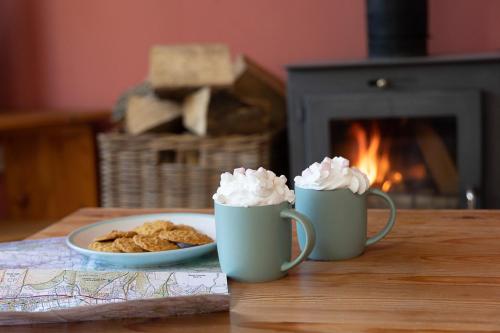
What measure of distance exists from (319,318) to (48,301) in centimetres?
31

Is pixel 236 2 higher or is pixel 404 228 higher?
pixel 236 2

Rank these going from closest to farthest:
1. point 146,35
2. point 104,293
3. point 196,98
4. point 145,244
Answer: point 104,293 < point 145,244 < point 196,98 < point 146,35

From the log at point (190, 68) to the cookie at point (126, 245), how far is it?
125 cm

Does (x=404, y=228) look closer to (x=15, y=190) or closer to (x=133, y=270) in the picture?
(x=133, y=270)

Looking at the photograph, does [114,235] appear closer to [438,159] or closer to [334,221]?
[334,221]

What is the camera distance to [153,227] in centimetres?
121

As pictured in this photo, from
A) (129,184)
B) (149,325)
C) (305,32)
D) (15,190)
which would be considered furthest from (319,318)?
(15,190)

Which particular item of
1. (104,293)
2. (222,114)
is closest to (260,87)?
(222,114)

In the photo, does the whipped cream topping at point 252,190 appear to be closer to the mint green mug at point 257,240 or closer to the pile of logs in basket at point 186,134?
the mint green mug at point 257,240

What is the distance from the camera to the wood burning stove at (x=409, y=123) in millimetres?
2287

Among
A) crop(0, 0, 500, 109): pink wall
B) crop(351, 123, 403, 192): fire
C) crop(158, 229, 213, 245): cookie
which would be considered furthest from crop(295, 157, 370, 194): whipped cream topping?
crop(0, 0, 500, 109): pink wall

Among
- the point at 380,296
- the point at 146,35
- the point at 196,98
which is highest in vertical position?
the point at 146,35

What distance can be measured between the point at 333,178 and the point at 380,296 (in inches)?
8.2

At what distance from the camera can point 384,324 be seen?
2.98 feet
